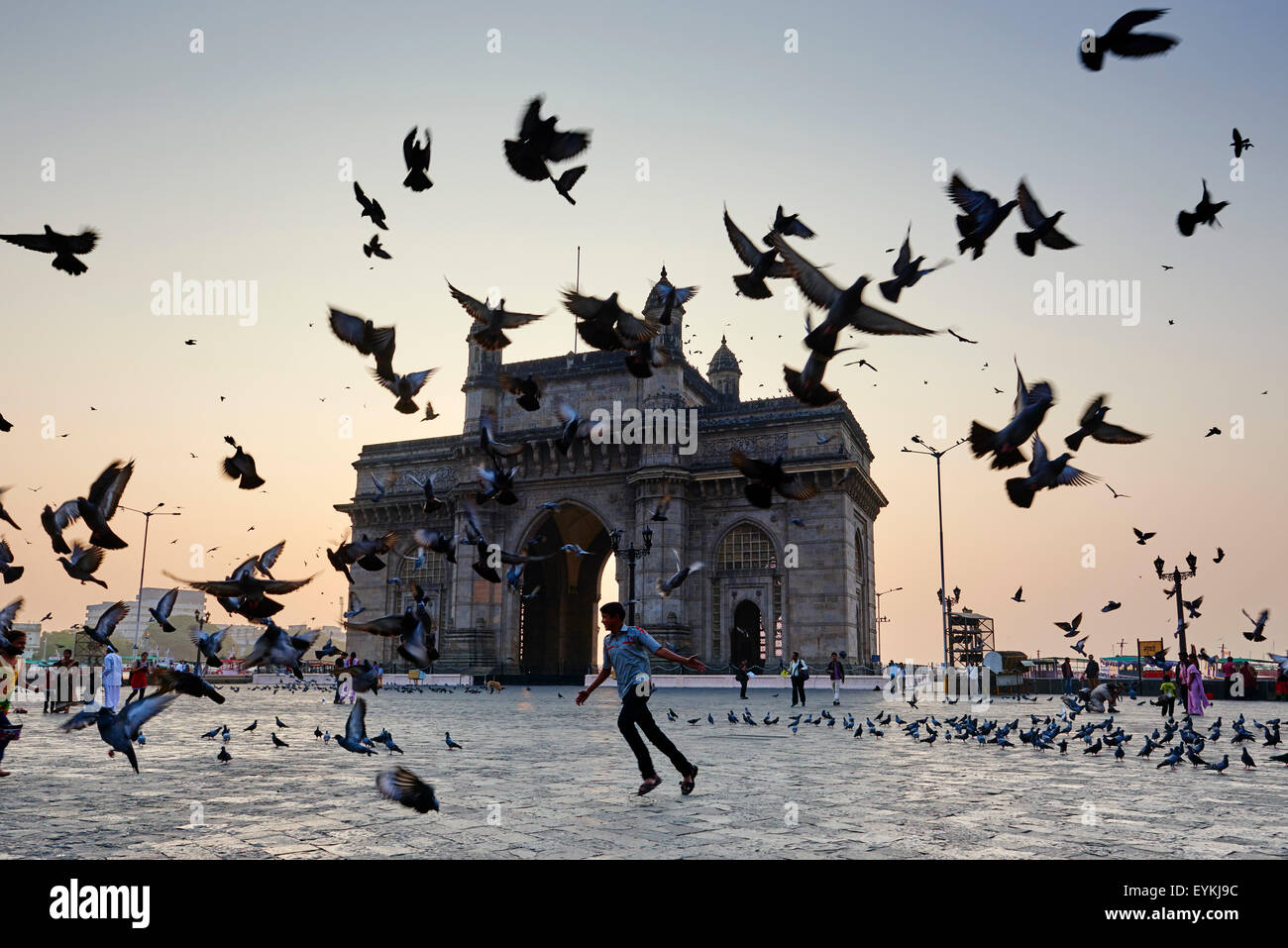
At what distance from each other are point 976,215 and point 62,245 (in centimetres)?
731

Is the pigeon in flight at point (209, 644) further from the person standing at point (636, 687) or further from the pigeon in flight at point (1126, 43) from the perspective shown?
the pigeon in flight at point (1126, 43)

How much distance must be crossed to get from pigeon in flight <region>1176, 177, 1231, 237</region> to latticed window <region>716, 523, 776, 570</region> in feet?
116

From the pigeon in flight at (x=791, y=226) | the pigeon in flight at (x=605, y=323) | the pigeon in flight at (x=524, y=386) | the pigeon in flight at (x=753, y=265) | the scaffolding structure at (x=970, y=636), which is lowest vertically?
the scaffolding structure at (x=970, y=636)

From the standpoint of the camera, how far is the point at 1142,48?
6109mm

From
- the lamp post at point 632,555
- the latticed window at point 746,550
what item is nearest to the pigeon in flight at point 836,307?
the lamp post at point 632,555

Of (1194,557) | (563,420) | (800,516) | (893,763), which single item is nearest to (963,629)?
(800,516)

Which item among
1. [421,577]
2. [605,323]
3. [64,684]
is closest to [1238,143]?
[605,323]

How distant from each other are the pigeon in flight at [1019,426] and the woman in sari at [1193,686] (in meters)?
17.7

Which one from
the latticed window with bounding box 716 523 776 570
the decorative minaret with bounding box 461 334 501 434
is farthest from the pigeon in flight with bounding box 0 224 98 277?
the decorative minaret with bounding box 461 334 501 434

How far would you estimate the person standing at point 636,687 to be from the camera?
802 centimetres

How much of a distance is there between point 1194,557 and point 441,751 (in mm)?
14451

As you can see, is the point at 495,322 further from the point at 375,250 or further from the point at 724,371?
the point at 724,371

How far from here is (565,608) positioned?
54.0 metres
